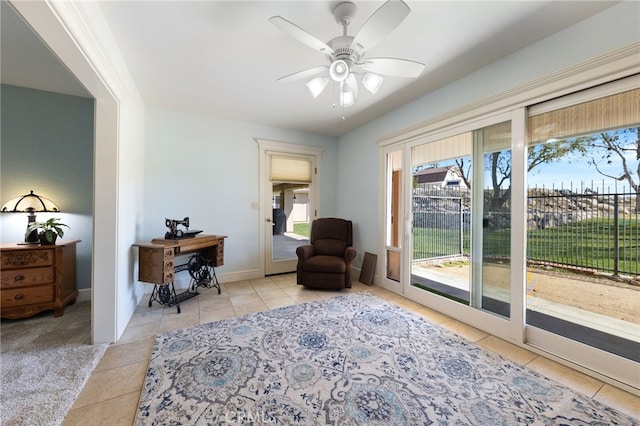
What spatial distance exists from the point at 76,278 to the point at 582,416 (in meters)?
4.64

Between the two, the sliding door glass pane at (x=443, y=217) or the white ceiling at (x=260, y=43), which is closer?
the white ceiling at (x=260, y=43)

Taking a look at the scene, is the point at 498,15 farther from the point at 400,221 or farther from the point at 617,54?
the point at 400,221

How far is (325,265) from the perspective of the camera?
3.38 meters

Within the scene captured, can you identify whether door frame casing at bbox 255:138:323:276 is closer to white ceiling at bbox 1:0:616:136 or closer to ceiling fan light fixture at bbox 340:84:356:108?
white ceiling at bbox 1:0:616:136

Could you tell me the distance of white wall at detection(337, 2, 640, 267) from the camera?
1.63 m

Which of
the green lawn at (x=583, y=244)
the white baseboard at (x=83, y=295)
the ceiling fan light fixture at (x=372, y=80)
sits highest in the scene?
the ceiling fan light fixture at (x=372, y=80)

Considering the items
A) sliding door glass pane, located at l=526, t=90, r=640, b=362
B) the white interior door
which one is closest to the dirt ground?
sliding door glass pane, located at l=526, t=90, r=640, b=362

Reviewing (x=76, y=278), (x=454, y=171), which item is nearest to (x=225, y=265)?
(x=76, y=278)

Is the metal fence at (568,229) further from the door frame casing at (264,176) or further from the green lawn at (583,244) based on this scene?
the door frame casing at (264,176)

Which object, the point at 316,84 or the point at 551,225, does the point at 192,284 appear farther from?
the point at 551,225

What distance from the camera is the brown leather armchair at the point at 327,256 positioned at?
338 centimetres

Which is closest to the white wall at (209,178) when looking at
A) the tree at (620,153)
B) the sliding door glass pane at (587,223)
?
the sliding door glass pane at (587,223)

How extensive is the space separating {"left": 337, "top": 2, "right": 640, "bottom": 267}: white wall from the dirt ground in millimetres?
1604

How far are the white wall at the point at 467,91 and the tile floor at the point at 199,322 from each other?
4.57 feet
